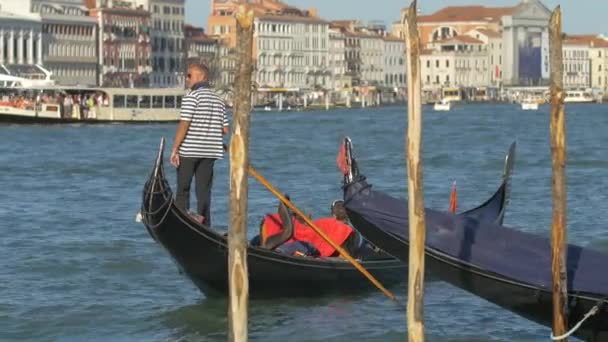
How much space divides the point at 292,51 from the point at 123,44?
12535 mm

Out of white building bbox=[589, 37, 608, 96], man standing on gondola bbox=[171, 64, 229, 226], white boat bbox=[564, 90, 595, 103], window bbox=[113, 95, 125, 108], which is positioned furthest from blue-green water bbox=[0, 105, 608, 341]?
white building bbox=[589, 37, 608, 96]

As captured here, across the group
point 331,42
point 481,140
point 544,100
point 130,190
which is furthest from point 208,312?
point 331,42

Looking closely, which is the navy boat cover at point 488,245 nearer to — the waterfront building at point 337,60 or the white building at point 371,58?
the waterfront building at point 337,60

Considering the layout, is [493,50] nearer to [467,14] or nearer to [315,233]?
[467,14]

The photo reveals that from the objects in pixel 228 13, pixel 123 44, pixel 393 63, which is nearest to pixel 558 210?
pixel 123 44

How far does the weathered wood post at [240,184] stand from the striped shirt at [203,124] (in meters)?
1.64

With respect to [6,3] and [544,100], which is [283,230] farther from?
[544,100]

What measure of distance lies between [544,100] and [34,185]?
56175 mm

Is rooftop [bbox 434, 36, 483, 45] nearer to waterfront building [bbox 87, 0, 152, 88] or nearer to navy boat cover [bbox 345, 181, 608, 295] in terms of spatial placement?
waterfront building [bbox 87, 0, 152, 88]

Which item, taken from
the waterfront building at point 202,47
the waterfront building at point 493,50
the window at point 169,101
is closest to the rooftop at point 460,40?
the waterfront building at point 493,50

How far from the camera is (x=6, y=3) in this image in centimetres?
5622

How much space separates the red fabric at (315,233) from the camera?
21.9 feet

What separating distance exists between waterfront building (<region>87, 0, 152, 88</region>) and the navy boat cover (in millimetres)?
53216

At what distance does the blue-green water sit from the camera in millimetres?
6516
